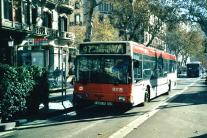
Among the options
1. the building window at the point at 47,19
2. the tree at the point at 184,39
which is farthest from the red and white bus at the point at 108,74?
the tree at the point at 184,39

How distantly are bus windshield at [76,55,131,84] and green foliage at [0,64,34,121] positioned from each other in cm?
269

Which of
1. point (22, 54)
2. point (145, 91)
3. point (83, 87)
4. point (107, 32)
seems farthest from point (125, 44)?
point (107, 32)

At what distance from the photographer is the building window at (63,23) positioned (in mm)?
49537

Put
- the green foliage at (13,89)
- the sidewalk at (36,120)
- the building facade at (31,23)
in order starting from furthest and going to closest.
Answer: the building facade at (31,23)
the green foliage at (13,89)
the sidewalk at (36,120)

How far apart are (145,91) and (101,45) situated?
11.7 feet

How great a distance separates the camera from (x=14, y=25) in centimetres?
3572

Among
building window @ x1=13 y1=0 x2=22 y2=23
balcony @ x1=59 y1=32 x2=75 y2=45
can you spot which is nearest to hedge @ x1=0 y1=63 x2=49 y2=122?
building window @ x1=13 y1=0 x2=22 y2=23

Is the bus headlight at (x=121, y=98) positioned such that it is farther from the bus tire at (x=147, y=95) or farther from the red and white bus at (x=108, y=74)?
the bus tire at (x=147, y=95)

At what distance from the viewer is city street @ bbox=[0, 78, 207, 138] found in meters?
11.2

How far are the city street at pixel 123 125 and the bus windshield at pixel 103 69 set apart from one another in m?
1.27

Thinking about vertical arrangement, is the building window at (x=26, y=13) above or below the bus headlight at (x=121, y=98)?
above

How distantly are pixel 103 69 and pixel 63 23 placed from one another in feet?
115

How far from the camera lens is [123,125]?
1286 centimetres

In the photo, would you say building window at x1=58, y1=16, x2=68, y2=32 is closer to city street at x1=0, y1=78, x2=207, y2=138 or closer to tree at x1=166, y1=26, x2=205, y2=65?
city street at x1=0, y1=78, x2=207, y2=138
